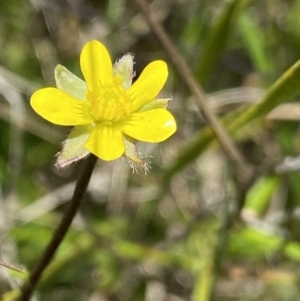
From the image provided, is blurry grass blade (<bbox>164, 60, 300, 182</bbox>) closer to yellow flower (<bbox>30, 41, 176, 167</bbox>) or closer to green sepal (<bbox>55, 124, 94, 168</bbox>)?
yellow flower (<bbox>30, 41, 176, 167</bbox>)

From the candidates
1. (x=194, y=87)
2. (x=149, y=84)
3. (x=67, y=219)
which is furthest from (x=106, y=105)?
(x=194, y=87)

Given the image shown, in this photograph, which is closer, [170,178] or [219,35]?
[219,35]


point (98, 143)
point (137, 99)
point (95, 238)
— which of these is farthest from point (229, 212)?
point (98, 143)

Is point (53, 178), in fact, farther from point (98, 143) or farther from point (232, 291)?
point (98, 143)

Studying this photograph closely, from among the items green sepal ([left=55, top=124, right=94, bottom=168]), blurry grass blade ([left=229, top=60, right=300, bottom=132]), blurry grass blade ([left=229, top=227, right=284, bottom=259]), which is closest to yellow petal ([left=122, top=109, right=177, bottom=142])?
green sepal ([left=55, top=124, right=94, bottom=168])

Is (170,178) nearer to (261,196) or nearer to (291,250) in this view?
(261,196)

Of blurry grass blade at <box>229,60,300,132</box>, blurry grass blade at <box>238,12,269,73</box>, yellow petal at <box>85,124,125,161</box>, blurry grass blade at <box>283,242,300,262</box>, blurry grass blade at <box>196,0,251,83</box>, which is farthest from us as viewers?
blurry grass blade at <box>238,12,269,73</box>
